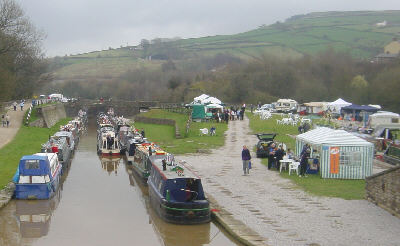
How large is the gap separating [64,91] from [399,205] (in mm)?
119088

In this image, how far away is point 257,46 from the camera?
15350 cm

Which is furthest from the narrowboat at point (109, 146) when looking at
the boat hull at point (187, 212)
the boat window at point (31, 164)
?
the boat hull at point (187, 212)

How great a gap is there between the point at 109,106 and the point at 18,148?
54.1m

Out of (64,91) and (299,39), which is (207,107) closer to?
(64,91)

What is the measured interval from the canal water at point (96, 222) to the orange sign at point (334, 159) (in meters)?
7.94

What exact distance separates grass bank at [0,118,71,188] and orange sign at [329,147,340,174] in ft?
45.6

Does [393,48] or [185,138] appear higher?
[393,48]

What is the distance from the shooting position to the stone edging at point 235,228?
14.6 m

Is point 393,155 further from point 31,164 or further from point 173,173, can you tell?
point 31,164

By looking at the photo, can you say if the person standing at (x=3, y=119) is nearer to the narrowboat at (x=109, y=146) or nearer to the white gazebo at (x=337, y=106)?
the narrowboat at (x=109, y=146)

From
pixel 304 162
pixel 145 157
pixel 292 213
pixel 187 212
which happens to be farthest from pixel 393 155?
pixel 187 212

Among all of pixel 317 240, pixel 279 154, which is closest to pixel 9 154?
pixel 279 154

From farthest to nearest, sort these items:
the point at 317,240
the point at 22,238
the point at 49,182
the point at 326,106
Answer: the point at 326,106
the point at 49,182
the point at 22,238
the point at 317,240

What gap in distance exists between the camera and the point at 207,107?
181 feet
